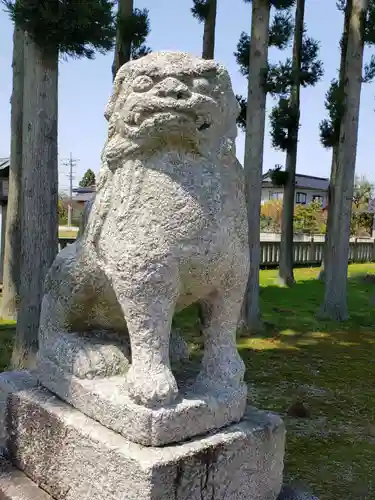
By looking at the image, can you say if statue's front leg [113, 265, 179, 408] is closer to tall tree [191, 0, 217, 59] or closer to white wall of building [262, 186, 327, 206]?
tall tree [191, 0, 217, 59]

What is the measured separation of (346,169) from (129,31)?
358cm

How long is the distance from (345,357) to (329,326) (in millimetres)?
1508

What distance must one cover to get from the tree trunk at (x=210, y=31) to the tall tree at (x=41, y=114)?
4124mm

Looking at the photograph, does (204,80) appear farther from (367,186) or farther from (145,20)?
(367,186)

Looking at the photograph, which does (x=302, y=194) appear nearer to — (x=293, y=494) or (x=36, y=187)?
(x=36, y=187)

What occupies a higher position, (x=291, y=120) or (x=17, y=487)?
(x=291, y=120)

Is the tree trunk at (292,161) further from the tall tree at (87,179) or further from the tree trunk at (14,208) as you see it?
the tall tree at (87,179)

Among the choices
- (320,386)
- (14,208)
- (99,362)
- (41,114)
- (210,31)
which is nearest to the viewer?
(99,362)

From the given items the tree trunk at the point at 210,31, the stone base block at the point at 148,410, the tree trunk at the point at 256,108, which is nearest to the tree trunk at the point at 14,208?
the tree trunk at the point at 256,108

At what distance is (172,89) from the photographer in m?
1.55

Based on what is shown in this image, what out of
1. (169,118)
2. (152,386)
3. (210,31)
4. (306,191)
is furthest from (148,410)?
(306,191)

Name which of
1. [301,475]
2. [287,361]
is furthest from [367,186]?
[301,475]

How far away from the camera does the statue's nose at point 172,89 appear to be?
5.10 ft

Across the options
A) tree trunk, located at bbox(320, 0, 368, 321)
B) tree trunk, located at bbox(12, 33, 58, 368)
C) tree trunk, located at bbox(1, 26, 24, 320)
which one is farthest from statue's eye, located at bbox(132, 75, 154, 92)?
tree trunk, located at bbox(320, 0, 368, 321)
